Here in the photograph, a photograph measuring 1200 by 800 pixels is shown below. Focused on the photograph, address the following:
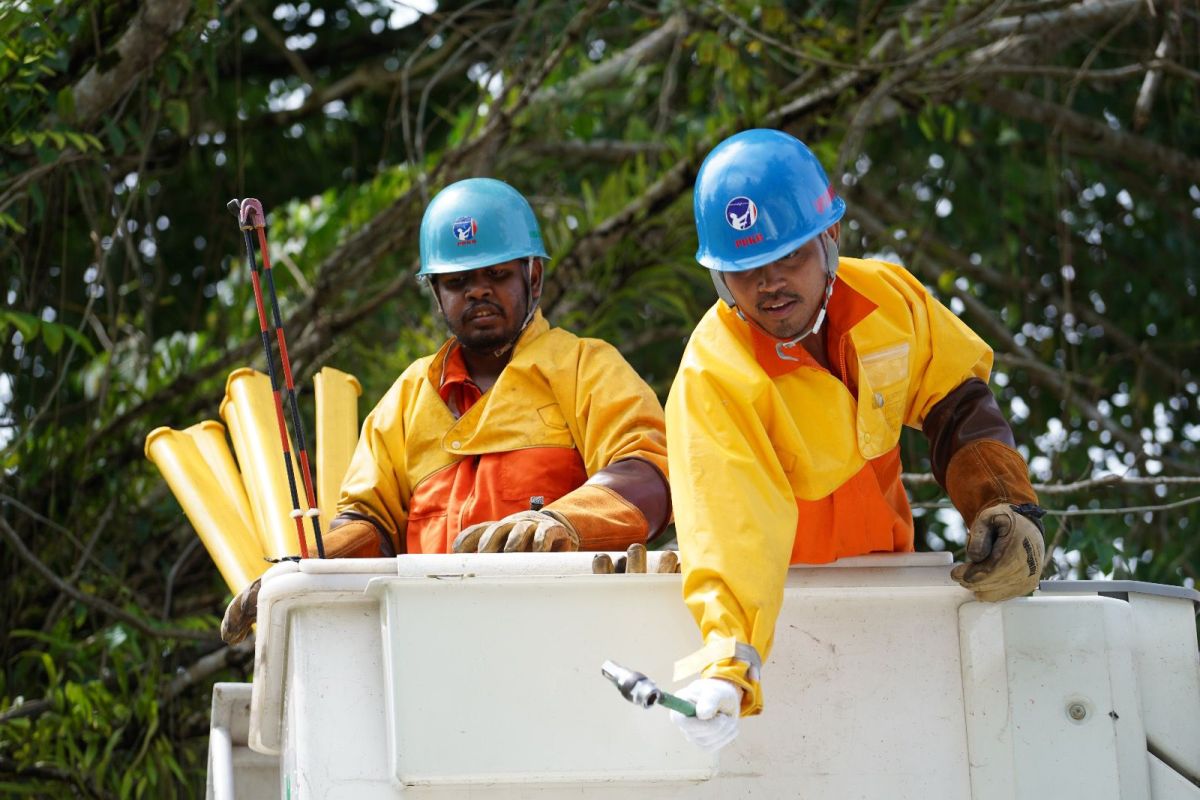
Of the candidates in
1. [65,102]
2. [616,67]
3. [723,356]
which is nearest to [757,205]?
[723,356]

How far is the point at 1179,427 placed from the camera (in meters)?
6.98

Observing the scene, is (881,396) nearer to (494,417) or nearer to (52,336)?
(494,417)

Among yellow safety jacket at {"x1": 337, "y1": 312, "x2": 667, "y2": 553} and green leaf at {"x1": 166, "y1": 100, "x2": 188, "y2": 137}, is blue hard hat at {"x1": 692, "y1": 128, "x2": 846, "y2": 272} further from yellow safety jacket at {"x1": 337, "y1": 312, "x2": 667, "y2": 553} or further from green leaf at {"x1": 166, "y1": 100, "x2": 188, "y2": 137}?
green leaf at {"x1": 166, "y1": 100, "x2": 188, "y2": 137}

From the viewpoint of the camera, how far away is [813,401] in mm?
3176

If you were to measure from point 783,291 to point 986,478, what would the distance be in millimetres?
523

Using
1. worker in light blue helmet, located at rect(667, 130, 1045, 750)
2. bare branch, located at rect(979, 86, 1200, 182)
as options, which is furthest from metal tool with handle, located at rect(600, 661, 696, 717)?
bare branch, located at rect(979, 86, 1200, 182)

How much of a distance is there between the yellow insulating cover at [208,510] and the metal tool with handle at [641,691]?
146 cm

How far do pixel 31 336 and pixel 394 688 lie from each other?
2.65m

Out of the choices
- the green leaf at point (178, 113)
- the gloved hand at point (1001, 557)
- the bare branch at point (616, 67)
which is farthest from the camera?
the bare branch at point (616, 67)

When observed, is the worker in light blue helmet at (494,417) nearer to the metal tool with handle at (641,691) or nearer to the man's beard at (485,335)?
the man's beard at (485,335)

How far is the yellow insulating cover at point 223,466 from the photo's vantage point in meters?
4.04

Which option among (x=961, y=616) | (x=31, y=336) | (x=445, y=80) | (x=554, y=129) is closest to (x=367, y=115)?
(x=445, y=80)

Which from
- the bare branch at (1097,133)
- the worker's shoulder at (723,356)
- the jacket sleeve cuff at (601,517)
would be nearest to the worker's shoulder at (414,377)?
the jacket sleeve cuff at (601,517)

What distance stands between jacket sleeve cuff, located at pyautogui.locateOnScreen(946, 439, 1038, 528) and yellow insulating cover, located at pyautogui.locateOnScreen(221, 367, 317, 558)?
1379mm
